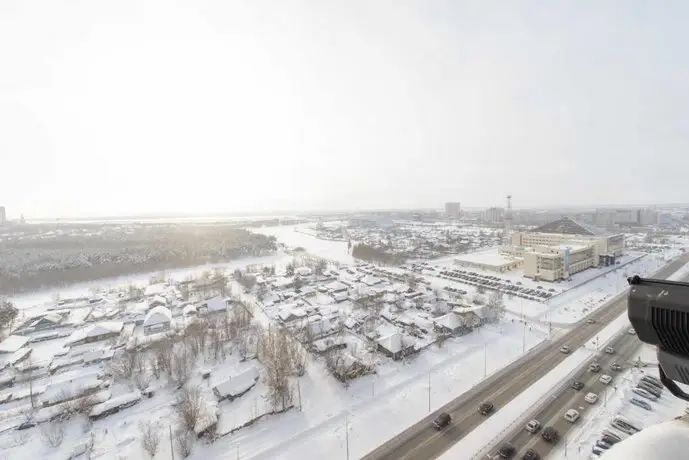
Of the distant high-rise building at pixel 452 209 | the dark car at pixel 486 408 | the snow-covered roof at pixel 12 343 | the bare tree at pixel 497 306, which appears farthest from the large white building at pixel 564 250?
the distant high-rise building at pixel 452 209

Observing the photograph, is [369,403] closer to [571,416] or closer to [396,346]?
[396,346]

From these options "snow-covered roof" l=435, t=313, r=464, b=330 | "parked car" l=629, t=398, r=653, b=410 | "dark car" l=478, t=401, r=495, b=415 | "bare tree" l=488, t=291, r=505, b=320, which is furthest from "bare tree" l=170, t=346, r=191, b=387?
"parked car" l=629, t=398, r=653, b=410

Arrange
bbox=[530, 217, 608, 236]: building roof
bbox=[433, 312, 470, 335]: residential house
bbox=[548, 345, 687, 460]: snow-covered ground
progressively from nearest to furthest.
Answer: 1. bbox=[548, 345, 687, 460]: snow-covered ground
2. bbox=[433, 312, 470, 335]: residential house
3. bbox=[530, 217, 608, 236]: building roof

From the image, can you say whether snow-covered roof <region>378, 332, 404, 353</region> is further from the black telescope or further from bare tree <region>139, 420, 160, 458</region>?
the black telescope

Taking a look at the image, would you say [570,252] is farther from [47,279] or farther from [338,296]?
[47,279]

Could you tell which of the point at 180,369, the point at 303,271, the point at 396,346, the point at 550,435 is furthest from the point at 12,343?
the point at 550,435

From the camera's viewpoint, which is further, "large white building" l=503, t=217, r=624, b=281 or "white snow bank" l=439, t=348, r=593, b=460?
"large white building" l=503, t=217, r=624, b=281

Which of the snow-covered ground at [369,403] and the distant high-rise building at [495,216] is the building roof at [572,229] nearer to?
the snow-covered ground at [369,403]
